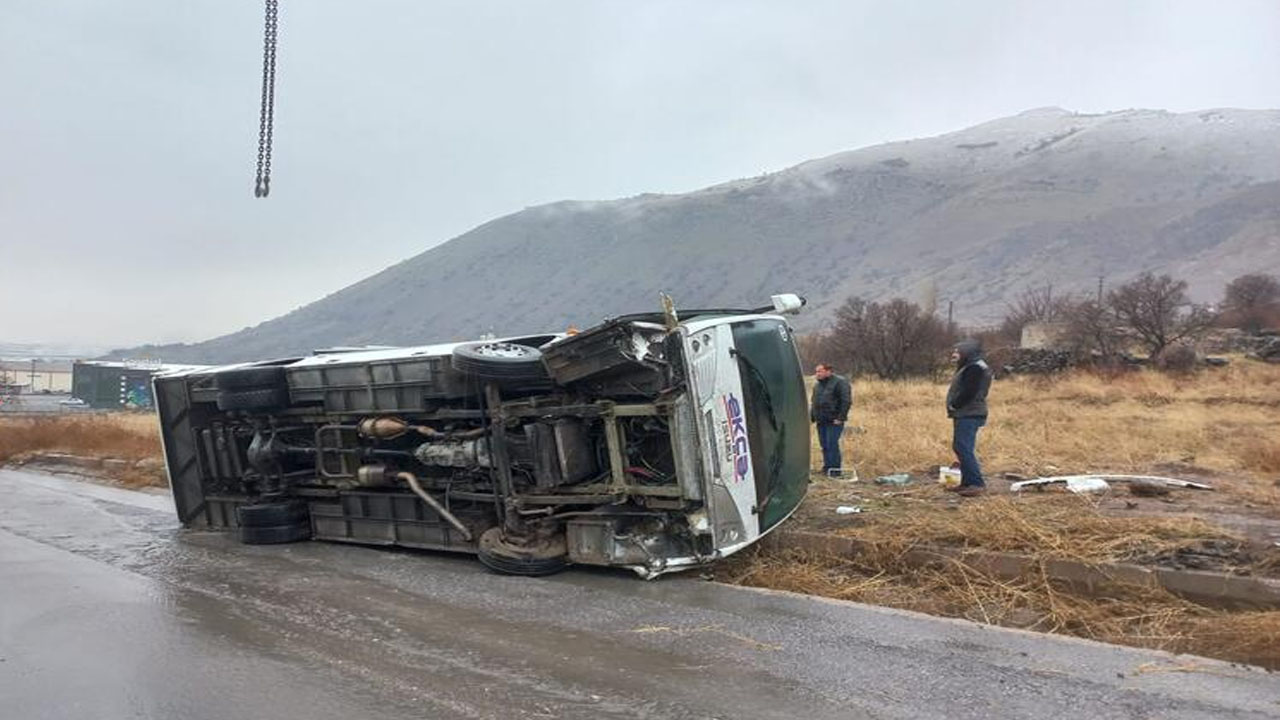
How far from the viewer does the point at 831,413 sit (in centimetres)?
1045

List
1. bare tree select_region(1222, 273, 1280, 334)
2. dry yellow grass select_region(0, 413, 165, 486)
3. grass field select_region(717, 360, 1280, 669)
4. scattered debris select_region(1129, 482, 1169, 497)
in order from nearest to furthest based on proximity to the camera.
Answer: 1. grass field select_region(717, 360, 1280, 669)
2. scattered debris select_region(1129, 482, 1169, 497)
3. dry yellow grass select_region(0, 413, 165, 486)
4. bare tree select_region(1222, 273, 1280, 334)

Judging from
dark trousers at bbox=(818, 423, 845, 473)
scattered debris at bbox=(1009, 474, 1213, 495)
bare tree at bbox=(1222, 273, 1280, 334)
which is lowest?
bare tree at bbox=(1222, 273, 1280, 334)

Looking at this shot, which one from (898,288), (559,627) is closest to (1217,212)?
(898,288)

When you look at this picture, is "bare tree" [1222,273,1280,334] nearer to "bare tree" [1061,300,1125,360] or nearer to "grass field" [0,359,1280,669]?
"bare tree" [1061,300,1125,360]

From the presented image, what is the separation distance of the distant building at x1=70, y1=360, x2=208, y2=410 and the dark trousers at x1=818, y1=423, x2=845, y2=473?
164 ft

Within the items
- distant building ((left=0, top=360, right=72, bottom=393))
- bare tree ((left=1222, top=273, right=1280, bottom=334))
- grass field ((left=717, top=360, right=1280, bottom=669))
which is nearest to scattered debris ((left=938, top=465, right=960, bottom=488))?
grass field ((left=717, top=360, right=1280, bottom=669))

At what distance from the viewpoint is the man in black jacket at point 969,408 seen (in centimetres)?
831

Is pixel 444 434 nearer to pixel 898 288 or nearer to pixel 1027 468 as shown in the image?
pixel 1027 468

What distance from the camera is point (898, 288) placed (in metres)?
102

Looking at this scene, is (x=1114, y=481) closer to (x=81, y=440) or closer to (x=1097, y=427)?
(x=1097, y=427)

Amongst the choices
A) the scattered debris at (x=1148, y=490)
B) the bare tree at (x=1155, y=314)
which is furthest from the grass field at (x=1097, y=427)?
the bare tree at (x=1155, y=314)

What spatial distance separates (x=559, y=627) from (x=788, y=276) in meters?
127

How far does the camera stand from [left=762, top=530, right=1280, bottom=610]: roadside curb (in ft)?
16.9

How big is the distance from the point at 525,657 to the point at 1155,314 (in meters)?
34.4
